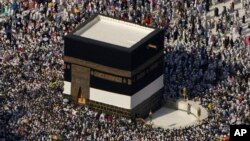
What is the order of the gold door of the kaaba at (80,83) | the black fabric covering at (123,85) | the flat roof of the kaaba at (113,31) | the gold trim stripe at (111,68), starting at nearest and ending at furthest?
the gold trim stripe at (111,68)
the black fabric covering at (123,85)
the flat roof of the kaaba at (113,31)
the gold door of the kaaba at (80,83)

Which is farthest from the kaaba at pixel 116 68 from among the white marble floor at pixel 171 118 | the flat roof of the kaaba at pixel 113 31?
the white marble floor at pixel 171 118

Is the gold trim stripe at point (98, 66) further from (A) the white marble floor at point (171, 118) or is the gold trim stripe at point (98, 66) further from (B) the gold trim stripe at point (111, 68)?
(A) the white marble floor at point (171, 118)

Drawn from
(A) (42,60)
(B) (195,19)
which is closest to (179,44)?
(B) (195,19)

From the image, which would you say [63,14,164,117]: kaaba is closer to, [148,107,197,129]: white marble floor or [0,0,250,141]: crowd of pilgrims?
[148,107,197,129]: white marble floor

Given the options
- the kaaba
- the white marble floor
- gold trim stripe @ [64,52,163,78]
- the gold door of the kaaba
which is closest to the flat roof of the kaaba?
the kaaba

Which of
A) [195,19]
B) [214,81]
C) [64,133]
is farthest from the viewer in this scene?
[195,19]

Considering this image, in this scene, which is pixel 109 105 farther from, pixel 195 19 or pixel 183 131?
pixel 195 19

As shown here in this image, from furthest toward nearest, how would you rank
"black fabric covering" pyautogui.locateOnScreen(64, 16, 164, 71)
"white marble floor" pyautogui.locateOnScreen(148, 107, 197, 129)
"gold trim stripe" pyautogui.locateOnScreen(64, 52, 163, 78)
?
1. "white marble floor" pyautogui.locateOnScreen(148, 107, 197, 129)
2. "gold trim stripe" pyautogui.locateOnScreen(64, 52, 163, 78)
3. "black fabric covering" pyautogui.locateOnScreen(64, 16, 164, 71)
